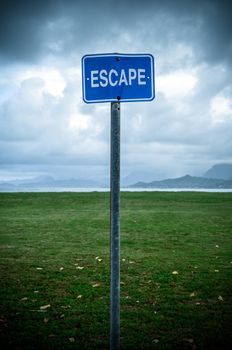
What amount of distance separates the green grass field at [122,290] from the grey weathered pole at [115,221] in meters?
1.38

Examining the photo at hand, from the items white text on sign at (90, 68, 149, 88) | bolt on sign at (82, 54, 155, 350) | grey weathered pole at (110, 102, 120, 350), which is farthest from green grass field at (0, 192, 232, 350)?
white text on sign at (90, 68, 149, 88)

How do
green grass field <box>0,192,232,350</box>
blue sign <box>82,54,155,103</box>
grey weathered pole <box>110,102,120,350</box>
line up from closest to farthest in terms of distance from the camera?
grey weathered pole <box>110,102,120,350</box>
blue sign <box>82,54,155,103</box>
green grass field <box>0,192,232,350</box>

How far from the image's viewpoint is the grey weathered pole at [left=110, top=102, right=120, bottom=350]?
3020 millimetres

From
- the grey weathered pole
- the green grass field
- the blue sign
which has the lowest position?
the green grass field

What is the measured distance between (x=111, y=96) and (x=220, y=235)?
10.5 meters

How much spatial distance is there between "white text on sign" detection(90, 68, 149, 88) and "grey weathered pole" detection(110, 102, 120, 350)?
0.22m

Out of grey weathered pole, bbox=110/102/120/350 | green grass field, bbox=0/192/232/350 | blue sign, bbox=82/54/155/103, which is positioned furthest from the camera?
green grass field, bbox=0/192/232/350

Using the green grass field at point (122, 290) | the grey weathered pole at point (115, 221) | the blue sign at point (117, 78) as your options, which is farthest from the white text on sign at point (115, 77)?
the green grass field at point (122, 290)

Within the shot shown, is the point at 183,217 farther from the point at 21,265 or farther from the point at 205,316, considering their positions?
the point at 205,316

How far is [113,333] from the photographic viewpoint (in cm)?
313

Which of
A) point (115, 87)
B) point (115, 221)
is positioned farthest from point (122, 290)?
point (115, 87)

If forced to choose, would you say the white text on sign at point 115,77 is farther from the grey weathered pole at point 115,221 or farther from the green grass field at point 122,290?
the green grass field at point 122,290

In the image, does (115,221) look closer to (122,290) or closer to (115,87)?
(115,87)

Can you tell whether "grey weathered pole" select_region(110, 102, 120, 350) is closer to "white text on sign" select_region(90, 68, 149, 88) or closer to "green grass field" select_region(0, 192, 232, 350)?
"white text on sign" select_region(90, 68, 149, 88)
